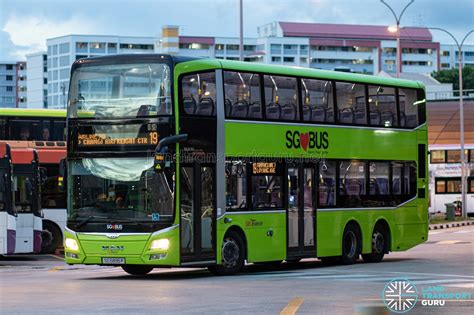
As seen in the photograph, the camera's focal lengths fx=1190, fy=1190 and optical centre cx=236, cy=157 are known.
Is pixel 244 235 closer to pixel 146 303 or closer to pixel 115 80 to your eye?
pixel 115 80

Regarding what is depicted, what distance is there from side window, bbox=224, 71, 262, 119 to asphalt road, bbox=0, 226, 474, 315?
11.3 feet

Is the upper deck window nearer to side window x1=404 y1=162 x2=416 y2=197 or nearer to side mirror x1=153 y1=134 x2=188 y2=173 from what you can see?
side mirror x1=153 y1=134 x2=188 y2=173

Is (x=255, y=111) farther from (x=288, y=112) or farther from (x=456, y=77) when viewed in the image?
(x=456, y=77)

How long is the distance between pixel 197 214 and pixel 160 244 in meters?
1.20

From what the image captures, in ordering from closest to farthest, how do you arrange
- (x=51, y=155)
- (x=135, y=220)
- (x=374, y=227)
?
(x=135, y=220), (x=374, y=227), (x=51, y=155)

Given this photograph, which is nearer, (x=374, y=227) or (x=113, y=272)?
(x=113, y=272)

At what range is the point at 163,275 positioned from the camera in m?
25.5

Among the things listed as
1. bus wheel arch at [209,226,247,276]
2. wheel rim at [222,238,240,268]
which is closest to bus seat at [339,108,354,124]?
bus wheel arch at [209,226,247,276]

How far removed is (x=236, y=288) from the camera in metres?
20.6

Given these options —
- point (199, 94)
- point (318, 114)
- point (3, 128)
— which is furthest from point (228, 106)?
point (3, 128)

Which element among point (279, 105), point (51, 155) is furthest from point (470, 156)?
point (279, 105)

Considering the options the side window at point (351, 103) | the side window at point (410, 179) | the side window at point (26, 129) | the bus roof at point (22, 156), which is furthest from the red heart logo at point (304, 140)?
the side window at point (26, 129)

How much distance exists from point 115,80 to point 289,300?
25.3 feet

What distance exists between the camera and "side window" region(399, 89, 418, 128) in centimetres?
3134
